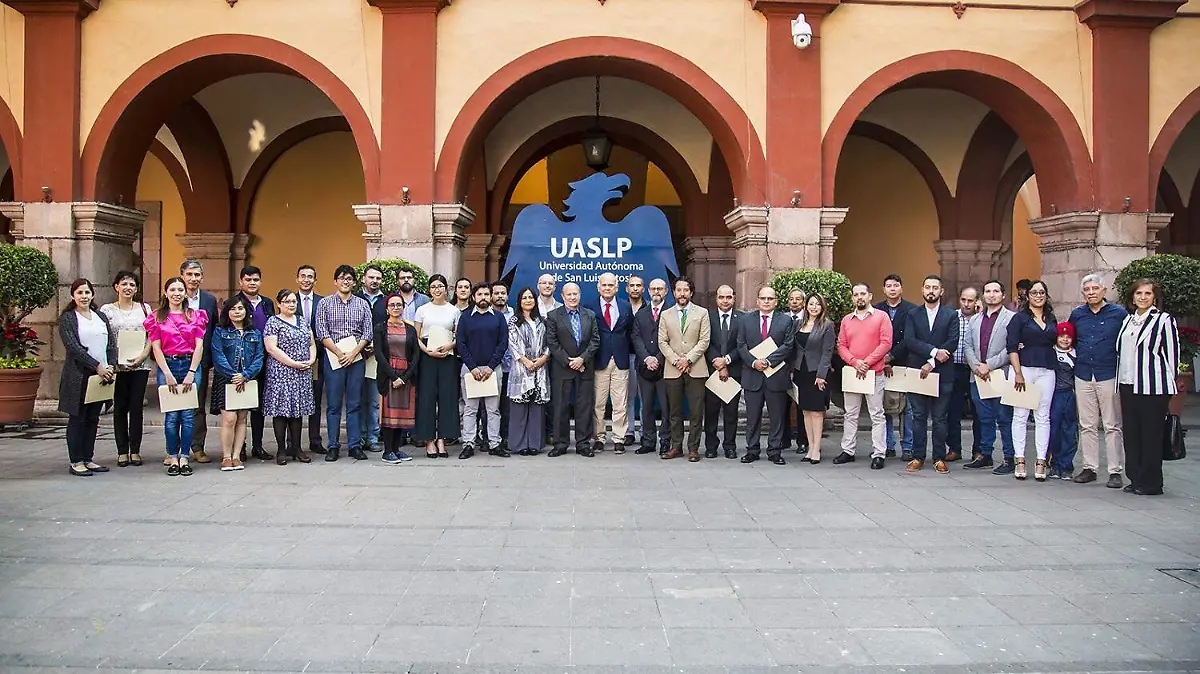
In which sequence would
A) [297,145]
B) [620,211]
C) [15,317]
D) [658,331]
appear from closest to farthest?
[658,331], [15,317], [297,145], [620,211]

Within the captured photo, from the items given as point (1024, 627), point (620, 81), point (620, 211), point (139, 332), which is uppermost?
point (620, 81)

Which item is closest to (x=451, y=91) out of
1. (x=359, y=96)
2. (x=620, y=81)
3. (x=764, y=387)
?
(x=359, y=96)

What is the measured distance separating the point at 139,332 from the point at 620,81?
790cm

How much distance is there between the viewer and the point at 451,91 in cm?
938

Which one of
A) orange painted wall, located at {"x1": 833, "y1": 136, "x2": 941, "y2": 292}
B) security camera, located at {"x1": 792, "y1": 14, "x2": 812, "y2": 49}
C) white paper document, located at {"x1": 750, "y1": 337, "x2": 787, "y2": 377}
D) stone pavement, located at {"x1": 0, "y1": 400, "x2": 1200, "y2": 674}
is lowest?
stone pavement, located at {"x1": 0, "y1": 400, "x2": 1200, "y2": 674}

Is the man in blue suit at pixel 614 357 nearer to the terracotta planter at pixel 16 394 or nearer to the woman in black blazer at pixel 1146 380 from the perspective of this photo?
the woman in black blazer at pixel 1146 380

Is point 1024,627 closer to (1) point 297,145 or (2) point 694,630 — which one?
Answer: (2) point 694,630

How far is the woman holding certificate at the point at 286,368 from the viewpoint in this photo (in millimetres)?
6781

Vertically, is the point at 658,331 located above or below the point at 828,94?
below

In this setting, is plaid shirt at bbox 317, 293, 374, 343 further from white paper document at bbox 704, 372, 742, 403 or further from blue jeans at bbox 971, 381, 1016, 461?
blue jeans at bbox 971, 381, 1016, 461

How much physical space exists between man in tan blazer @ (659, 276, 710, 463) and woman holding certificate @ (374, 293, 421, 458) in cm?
219

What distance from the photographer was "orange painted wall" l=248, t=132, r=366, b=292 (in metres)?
13.7

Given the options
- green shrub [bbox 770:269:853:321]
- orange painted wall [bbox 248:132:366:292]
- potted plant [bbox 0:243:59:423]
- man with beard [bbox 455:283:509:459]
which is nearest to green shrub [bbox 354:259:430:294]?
man with beard [bbox 455:283:509:459]

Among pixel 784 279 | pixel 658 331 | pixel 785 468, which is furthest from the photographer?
pixel 784 279
